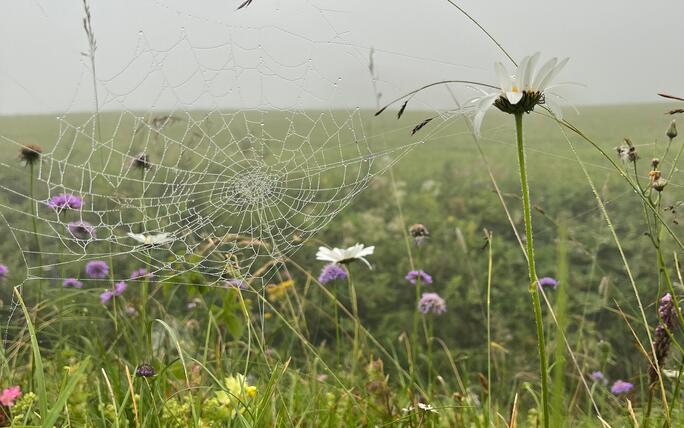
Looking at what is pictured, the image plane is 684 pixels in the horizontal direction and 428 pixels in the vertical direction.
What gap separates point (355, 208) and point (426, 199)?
435 millimetres

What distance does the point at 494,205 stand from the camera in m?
4.13

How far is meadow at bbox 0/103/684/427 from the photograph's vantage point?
4.84ft

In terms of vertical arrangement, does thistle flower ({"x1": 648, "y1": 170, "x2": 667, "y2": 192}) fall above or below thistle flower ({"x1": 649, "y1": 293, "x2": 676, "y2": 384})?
above

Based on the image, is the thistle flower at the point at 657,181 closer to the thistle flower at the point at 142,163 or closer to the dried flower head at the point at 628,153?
the dried flower head at the point at 628,153

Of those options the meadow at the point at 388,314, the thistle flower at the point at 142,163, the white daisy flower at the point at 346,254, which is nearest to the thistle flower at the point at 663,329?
the meadow at the point at 388,314

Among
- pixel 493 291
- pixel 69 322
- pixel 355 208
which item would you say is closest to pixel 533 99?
pixel 69 322

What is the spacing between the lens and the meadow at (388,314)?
1476 mm

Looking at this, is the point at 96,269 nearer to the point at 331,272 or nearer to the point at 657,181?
the point at 331,272

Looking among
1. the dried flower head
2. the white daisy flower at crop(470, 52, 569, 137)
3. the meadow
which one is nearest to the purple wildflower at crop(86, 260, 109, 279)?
the meadow

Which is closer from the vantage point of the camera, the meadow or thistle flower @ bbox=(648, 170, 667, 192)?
thistle flower @ bbox=(648, 170, 667, 192)

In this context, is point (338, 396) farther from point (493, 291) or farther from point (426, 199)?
point (426, 199)

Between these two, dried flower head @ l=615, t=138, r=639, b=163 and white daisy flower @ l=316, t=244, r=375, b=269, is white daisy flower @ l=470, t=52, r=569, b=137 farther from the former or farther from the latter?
white daisy flower @ l=316, t=244, r=375, b=269

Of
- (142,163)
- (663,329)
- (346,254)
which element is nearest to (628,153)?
(663,329)

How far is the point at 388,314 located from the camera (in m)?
3.10
